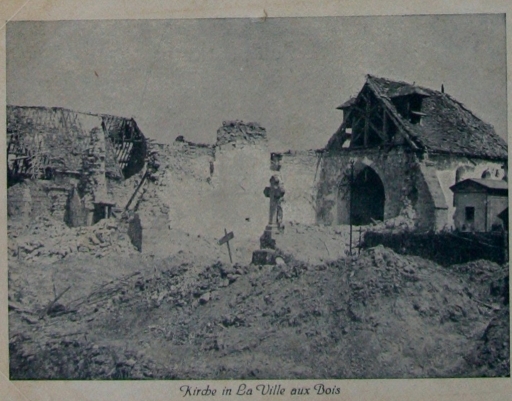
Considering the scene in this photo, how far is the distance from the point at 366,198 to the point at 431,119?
1438mm

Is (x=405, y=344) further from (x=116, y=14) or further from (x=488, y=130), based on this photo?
(x=116, y=14)

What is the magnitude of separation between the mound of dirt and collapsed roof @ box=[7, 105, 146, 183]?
145cm

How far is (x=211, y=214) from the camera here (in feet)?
30.9

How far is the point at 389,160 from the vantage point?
31.9 ft

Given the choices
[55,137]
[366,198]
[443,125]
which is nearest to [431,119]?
[443,125]

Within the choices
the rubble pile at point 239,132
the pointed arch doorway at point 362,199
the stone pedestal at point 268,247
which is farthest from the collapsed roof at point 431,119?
the stone pedestal at point 268,247

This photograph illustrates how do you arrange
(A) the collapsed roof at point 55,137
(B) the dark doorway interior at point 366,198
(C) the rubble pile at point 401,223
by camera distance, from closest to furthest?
1. (A) the collapsed roof at point 55,137
2. (C) the rubble pile at point 401,223
3. (B) the dark doorway interior at point 366,198

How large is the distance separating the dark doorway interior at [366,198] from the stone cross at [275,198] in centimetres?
104

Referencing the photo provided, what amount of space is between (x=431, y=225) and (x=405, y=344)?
1746mm

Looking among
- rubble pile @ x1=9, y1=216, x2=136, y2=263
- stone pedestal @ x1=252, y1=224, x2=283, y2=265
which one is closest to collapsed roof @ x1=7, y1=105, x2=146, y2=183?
rubble pile @ x1=9, y1=216, x2=136, y2=263

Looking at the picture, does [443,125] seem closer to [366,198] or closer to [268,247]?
[366,198]

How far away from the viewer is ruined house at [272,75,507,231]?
8945mm

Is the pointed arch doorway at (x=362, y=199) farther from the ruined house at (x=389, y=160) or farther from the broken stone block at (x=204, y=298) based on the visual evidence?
the broken stone block at (x=204, y=298)

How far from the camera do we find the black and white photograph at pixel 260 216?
791cm
